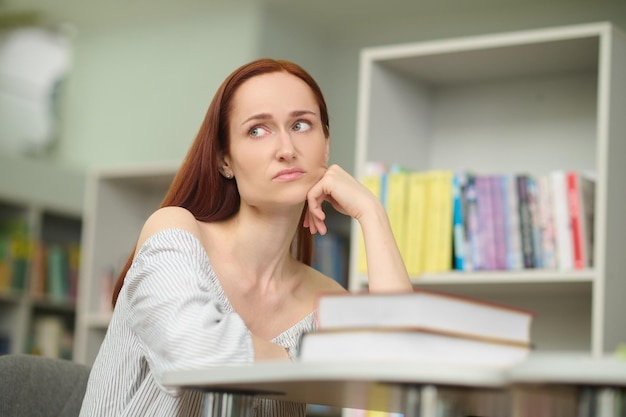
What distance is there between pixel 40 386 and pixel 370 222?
0.61 metres

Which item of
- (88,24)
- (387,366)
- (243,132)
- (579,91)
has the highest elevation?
(88,24)

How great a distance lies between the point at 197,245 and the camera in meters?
Answer: 1.48

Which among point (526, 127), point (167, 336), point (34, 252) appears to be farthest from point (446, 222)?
point (34, 252)

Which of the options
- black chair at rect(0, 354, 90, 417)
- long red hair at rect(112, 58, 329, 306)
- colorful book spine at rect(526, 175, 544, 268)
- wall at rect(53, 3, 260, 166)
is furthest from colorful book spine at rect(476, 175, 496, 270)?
wall at rect(53, 3, 260, 166)

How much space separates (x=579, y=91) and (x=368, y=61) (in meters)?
0.68

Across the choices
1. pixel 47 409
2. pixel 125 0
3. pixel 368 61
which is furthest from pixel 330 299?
pixel 125 0

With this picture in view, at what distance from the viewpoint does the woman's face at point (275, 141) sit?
162cm

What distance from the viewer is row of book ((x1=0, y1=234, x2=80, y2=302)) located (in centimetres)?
556

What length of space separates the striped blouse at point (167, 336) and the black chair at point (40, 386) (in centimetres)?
12

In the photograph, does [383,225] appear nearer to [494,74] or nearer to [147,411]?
[147,411]

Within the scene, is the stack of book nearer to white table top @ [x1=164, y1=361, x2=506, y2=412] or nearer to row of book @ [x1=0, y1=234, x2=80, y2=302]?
white table top @ [x1=164, y1=361, x2=506, y2=412]

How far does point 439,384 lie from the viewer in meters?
0.95

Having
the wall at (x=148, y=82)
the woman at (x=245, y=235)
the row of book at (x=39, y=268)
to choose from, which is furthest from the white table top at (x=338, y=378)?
→ the row of book at (x=39, y=268)

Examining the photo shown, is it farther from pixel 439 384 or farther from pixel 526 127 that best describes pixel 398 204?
pixel 439 384
